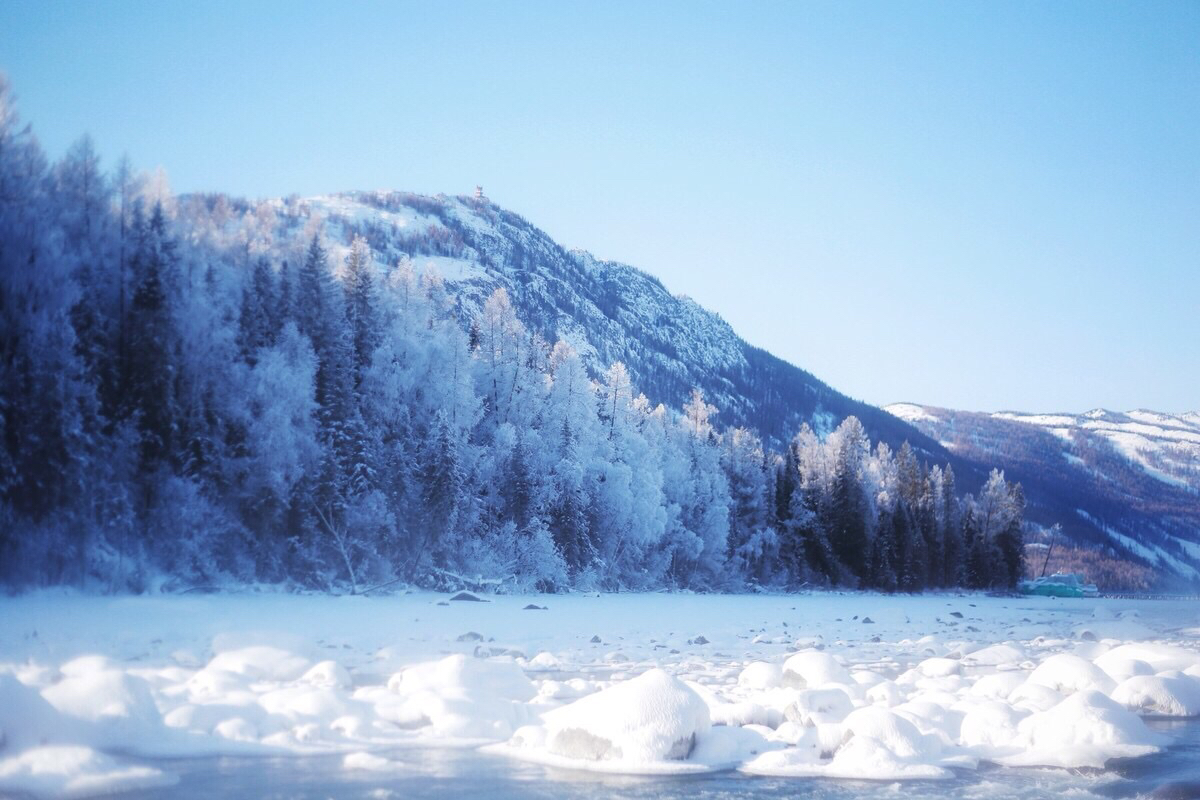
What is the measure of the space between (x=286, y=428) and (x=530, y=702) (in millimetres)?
24184

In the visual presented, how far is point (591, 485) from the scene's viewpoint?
2088 inches

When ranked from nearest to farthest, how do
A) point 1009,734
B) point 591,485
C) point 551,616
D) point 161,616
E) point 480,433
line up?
point 1009,734, point 161,616, point 551,616, point 480,433, point 591,485

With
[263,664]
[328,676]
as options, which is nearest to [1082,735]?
[328,676]

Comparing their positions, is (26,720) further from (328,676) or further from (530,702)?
(530,702)

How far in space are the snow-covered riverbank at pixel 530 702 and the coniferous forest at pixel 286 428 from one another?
6.45 metres

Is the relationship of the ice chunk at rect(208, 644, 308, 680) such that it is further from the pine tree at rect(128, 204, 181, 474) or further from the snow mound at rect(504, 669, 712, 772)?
the pine tree at rect(128, 204, 181, 474)

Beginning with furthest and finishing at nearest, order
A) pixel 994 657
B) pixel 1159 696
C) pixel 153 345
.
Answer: pixel 153 345
pixel 994 657
pixel 1159 696

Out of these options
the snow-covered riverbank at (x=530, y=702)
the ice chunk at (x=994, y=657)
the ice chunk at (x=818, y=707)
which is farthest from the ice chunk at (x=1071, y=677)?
the ice chunk at (x=818, y=707)

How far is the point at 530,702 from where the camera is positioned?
1318 centimetres

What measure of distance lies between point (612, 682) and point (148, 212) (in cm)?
2486

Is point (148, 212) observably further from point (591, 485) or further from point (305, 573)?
point (591, 485)

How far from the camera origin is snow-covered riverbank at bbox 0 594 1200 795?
33.9ft

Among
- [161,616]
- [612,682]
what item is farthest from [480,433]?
[612,682]

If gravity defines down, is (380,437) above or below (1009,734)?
above
